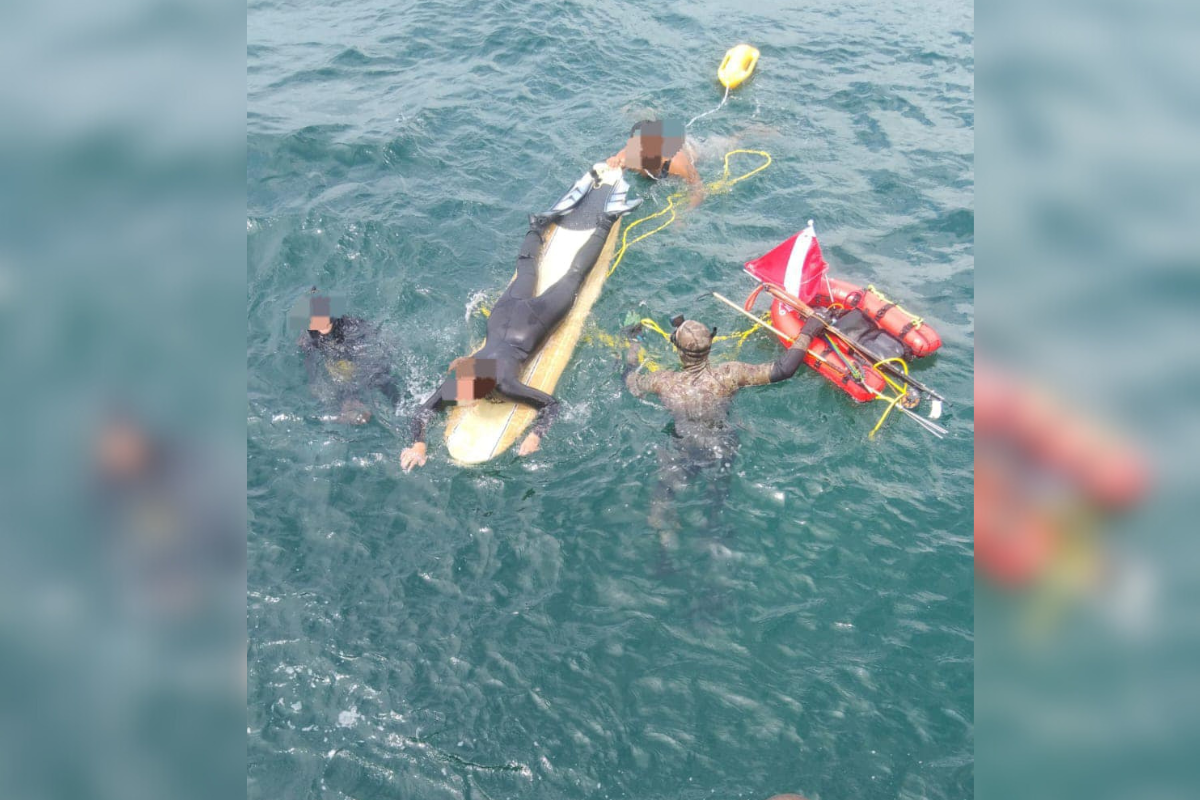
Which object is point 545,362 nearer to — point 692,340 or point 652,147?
point 692,340

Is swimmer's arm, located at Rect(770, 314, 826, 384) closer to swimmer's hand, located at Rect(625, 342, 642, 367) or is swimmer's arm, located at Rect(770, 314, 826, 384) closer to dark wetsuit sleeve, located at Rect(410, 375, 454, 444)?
swimmer's hand, located at Rect(625, 342, 642, 367)

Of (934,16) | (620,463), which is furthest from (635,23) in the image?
→ (620,463)

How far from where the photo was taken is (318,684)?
667 centimetres

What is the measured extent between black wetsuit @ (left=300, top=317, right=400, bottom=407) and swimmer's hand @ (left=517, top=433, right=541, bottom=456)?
1759 millimetres

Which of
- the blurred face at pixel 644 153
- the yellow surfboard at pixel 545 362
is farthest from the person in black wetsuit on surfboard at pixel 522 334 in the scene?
the blurred face at pixel 644 153

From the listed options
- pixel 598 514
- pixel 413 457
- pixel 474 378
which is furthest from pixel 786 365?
pixel 413 457

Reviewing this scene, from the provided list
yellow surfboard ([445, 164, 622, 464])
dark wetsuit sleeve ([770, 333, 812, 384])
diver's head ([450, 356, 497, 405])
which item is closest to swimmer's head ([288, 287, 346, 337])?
diver's head ([450, 356, 497, 405])

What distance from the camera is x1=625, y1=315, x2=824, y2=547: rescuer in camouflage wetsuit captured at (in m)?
8.37

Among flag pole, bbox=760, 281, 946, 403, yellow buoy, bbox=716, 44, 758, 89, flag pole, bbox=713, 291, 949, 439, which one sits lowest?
flag pole, bbox=713, 291, 949, 439

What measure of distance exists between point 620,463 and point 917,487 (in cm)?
311

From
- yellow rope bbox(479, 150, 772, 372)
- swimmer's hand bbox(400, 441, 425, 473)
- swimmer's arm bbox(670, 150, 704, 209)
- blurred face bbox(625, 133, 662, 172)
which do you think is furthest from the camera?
swimmer's arm bbox(670, 150, 704, 209)

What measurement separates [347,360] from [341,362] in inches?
2.8

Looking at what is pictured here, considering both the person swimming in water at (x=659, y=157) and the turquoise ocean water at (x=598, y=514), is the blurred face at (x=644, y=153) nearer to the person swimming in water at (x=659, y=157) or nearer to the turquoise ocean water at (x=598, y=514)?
the person swimming in water at (x=659, y=157)
